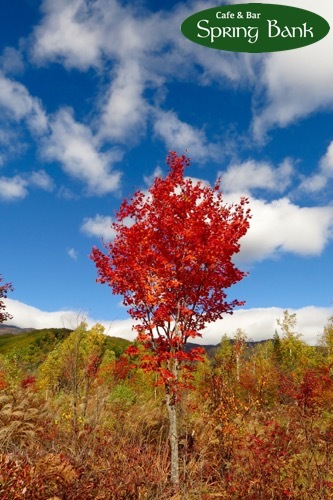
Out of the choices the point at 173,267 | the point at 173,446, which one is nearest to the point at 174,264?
the point at 173,267

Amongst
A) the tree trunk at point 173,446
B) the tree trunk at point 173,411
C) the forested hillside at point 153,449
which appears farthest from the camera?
the tree trunk at point 173,411

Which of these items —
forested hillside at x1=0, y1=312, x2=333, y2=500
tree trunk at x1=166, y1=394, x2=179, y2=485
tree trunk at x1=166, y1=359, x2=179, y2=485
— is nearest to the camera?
forested hillside at x1=0, y1=312, x2=333, y2=500

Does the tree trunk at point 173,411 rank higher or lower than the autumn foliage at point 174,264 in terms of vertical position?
lower

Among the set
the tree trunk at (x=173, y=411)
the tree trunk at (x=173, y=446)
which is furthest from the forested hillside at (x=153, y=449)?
the tree trunk at (x=173, y=411)

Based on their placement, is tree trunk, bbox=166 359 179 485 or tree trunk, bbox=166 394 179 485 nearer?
tree trunk, bbox=166 394 179 485

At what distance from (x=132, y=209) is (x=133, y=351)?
317 cm

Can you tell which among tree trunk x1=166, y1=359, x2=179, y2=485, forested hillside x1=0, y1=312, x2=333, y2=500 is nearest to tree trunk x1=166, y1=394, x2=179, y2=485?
tree trunk x1=166, y1=359, x2=179, y2=485

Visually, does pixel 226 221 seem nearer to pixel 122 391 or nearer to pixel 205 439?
pixel 205 439

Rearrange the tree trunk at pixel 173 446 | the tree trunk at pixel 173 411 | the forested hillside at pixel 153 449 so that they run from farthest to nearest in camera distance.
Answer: the tree trunk at pixel 173 411 → the tree trunk at pixel 173 446 → the forested hillside at pixel 153 449

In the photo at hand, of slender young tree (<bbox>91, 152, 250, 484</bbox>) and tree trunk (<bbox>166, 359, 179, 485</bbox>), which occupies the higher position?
slender young tree (<bbox>91, 152, 250, 484</bbox>)

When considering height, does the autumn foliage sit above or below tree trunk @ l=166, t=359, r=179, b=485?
above

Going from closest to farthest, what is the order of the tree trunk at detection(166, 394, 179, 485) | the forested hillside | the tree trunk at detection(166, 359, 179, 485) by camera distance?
the forested hillside < the tree trunk at detection(166, 394, 179, 485) < the tree trunk at detection(166, 359, 179, 485)

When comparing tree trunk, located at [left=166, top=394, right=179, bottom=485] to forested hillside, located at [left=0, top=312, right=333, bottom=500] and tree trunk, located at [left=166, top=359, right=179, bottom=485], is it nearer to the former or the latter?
tree trunk, located at [left=166, top=359, right=179, bottom=485]

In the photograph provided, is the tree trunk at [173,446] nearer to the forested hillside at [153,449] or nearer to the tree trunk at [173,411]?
the tree trunk at [173,411]
